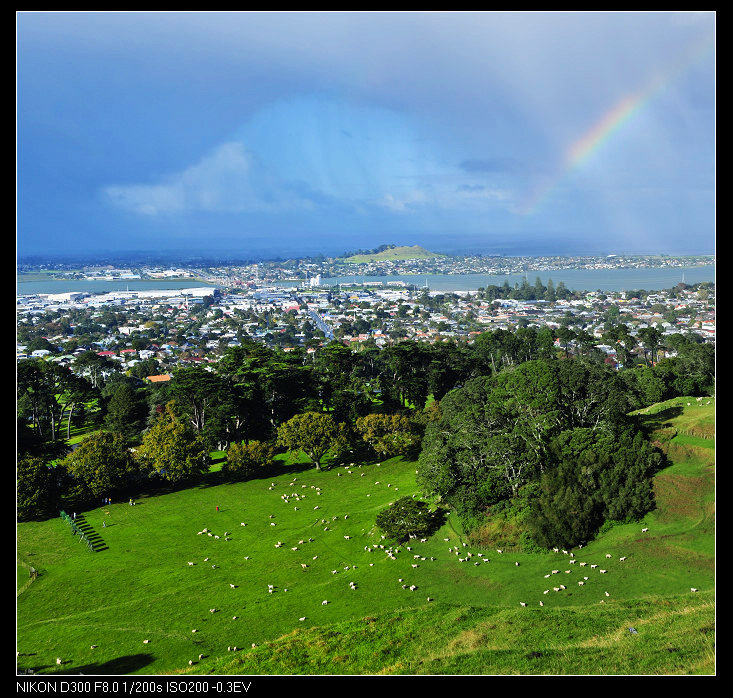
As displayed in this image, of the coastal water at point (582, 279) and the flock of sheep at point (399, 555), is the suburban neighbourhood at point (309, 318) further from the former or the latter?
the flock of sheep at point (399, 555)

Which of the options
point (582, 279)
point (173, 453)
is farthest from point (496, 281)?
point (173, 453)

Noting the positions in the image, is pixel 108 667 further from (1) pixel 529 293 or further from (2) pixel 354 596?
(1) pixel 529 293

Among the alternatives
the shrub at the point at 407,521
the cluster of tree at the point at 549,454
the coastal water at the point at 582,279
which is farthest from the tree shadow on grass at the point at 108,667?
the coastal water at the point at 582,279

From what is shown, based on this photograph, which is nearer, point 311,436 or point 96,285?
point 311,436
